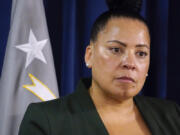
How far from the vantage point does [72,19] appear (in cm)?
153

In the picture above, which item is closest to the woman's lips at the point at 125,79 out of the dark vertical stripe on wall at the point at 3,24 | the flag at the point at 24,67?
the flag at the point at 24,67

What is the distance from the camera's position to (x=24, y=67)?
130 centimetres

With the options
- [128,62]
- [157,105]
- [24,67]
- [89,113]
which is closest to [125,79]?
[128,62]

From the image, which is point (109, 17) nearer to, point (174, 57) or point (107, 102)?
point (107, 102)

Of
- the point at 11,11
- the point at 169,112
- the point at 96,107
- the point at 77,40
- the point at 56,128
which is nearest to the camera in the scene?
the point at 56,128

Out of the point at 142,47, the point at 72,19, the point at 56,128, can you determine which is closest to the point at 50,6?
the point at 72,19

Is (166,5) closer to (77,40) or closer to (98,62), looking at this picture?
(77,40)

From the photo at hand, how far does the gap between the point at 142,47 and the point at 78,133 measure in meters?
0.39

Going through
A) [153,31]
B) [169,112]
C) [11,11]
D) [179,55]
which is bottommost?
Result: [169,112]

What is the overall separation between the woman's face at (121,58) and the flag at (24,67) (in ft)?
1.17

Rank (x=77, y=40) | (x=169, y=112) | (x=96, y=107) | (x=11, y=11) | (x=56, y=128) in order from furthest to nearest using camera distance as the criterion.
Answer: (x=77, y=40) → (x=11, y=11) → (x=169, y=112) → (x=96, y=107) → (x=56, y=128)

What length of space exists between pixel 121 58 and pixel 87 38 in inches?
23.9

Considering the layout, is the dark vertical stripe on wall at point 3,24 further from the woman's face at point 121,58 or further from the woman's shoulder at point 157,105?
the woman's shoulder at point 157,105

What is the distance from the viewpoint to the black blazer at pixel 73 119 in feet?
3.09
